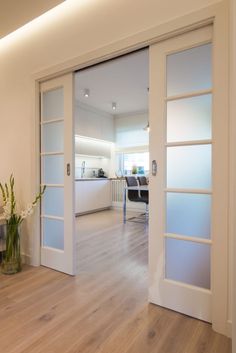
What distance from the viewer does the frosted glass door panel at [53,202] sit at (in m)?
2.37

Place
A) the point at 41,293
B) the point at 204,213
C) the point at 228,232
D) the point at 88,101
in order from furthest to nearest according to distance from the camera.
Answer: the point at 88,101 → the point at 41,293 → the point at 204,213 → the point at 228,232

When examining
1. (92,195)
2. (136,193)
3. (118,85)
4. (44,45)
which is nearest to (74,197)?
(44,45)

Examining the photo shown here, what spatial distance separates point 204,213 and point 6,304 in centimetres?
166

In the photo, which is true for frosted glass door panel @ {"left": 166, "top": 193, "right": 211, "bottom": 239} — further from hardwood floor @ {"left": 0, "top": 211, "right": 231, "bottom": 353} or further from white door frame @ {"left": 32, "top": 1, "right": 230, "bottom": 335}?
hardwood floor @ {"left": 0, "top": 211, "right": 231, "bottom": 353}

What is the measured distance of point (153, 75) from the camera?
5.65 ft

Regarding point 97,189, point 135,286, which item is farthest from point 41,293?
point 97,189

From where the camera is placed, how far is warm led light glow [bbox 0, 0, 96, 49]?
2.09 m

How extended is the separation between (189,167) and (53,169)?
1476 mm

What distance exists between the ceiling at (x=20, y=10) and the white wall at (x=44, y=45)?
169 mm

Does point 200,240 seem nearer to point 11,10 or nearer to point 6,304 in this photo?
point 6,304

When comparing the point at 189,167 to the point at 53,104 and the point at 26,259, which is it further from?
the point at 26,259

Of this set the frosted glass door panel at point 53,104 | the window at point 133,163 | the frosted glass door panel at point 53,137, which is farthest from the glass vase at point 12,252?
the window at point 133,163

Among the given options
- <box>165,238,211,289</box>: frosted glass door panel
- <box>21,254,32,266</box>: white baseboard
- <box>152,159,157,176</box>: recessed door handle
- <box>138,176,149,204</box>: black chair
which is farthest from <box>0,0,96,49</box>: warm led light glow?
<box>138,176,149,204</box>: black chair

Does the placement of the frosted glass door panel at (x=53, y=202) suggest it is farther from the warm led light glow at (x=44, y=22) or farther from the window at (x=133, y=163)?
the window at (x=133, y=163)
